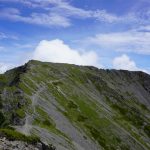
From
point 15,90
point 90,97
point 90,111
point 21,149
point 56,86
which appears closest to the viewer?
point 21,149

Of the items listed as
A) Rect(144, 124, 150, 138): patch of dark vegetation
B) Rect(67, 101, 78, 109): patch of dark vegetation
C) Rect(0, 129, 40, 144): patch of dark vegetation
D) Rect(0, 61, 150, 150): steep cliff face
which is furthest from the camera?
Rect(144, 124, 150, 138): patch of dark vegetation


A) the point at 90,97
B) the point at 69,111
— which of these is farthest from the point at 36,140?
the point at 90,97

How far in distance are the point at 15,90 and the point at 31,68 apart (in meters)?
57.0

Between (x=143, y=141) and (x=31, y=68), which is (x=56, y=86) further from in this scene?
(x=143, y=141)

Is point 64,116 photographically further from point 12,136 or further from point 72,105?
point 12,136

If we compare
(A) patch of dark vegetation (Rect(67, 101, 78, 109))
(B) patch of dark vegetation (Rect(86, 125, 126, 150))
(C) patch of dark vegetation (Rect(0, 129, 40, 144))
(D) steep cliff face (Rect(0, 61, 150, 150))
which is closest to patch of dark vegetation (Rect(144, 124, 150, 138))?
(D) steep cliff face (Rect(0, 61, 150, 150))

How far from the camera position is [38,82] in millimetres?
→ 169875

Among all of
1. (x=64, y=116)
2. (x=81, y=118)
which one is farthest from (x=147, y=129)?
(x=64, y=116)

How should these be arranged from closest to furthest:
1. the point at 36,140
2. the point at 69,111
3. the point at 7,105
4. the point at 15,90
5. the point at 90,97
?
the point at 36,140
the point at 7,105
the point at 15,90
the point at 69,111
the point at 90,97

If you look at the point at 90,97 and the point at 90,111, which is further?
the point at 90,97

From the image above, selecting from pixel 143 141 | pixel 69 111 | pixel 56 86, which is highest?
pixel 56 86

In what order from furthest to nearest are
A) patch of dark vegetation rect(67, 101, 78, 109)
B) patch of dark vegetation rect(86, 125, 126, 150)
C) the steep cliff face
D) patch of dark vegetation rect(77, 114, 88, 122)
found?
1. patch of dark vegetation rect(67, 101, 78, 109)
2. patch of dark vegetation rect(77, 114, 88, 122)
3. patch of dark vegetation rect(86, 125, 126, 150)
4. the steep cliff face

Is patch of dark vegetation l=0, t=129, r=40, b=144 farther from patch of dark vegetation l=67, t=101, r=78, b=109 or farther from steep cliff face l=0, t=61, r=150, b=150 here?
patch of dark vegetation l=67, t=101, r=78, b=109

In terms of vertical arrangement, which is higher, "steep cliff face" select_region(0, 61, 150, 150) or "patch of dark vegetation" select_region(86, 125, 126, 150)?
"steep cliff face" select_region(0, 61, 150, 150)
